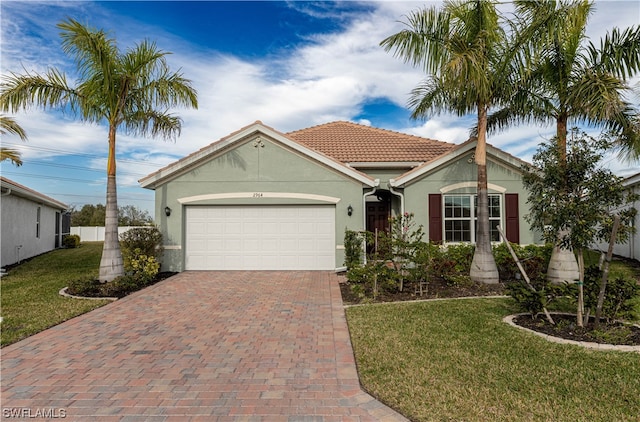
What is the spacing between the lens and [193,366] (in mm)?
4648

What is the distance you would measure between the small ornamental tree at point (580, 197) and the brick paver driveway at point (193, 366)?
3993 millimetres

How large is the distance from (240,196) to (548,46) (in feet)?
33.6

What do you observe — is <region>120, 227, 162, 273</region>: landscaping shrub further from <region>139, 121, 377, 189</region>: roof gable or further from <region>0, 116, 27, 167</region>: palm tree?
<region>0, 116, 27, 167</region>: palm tree

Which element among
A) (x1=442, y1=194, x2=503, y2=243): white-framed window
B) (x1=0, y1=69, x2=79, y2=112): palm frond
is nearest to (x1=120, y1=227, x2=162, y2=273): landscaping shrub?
(x1=0, y1=69, x2=79, y2=112): palm frond

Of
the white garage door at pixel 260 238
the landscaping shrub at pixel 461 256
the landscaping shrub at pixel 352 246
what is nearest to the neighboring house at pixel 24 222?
the white garage door at pixel 260 238

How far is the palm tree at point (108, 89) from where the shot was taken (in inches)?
355

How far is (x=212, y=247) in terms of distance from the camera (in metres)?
12.5

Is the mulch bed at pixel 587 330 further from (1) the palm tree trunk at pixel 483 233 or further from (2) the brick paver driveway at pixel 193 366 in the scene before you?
(2) the brick paver driveway at pixel 193 366

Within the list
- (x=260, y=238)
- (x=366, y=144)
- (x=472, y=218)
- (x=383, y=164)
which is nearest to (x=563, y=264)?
(x=472, y=218)

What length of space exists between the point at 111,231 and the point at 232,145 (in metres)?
4.79

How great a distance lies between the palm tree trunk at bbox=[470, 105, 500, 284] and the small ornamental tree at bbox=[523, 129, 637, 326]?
381 centimetres

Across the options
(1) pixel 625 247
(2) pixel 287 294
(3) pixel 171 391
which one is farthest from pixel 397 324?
(1) pixel 625 247

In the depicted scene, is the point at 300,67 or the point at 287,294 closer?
the point at 287,294

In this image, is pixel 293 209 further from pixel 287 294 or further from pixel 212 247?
pixel 287 294
